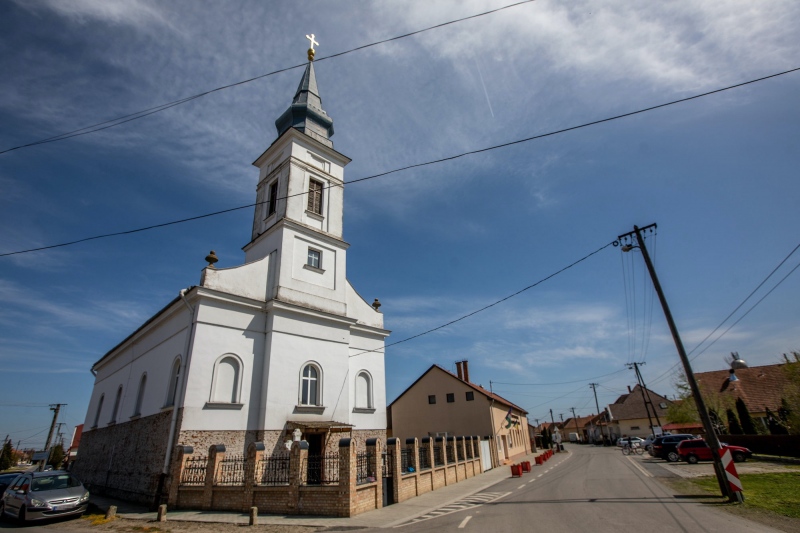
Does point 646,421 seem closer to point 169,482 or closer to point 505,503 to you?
point 505,503

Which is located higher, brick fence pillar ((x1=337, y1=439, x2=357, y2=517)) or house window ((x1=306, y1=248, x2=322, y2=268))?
house window ((x1=306, y1=248, x2=322, y2=268))

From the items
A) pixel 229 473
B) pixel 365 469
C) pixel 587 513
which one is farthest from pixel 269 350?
pixel 587 513

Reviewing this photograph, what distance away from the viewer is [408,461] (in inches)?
624

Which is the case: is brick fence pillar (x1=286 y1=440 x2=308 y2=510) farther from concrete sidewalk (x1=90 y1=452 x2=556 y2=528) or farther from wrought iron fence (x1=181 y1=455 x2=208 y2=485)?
wrought iron fence (x1=181 y1=455 x2=208 y2=485)

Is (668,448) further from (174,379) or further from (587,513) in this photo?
(174,379)

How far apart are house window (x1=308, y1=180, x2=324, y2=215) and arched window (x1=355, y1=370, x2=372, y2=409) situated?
9.24 m

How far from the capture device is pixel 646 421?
59750 millimetres

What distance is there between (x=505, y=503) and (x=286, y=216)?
15477 mm

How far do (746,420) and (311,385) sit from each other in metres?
37.7

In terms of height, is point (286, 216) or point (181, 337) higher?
point (286, 216)

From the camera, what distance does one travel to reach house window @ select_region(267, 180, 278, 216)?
21.3 meters

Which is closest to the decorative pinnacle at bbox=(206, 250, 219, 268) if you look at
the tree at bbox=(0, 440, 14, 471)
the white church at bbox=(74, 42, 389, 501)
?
the white church at bbox=(74, 42, 389, 501)

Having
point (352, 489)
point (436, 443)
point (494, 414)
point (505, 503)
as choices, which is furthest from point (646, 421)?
point (352, 489)

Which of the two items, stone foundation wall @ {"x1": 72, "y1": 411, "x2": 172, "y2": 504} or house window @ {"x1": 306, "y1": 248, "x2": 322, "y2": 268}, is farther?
house window @ {"x1": 306, "y1": 248, "x2": 322, "y2": 268}
